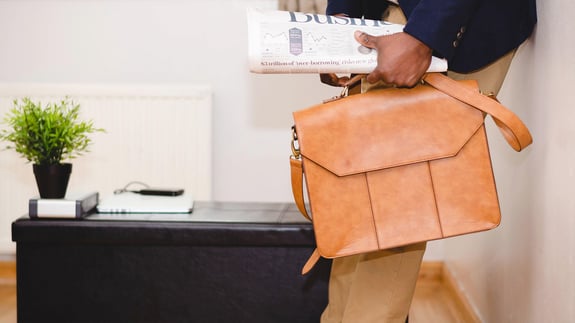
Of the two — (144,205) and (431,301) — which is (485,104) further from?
(431,301)

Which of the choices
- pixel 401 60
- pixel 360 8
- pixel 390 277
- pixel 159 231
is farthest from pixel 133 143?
pixel 401 60

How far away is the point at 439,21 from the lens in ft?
2.74

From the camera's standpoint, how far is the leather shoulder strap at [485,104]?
87cm

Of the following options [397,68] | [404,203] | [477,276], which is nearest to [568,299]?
[404,203]

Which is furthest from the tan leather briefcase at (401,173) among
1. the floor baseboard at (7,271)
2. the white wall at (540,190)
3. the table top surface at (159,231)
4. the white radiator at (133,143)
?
the floor baseboard at (7,271)

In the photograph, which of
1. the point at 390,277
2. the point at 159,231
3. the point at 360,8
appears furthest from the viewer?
the point at 159,231

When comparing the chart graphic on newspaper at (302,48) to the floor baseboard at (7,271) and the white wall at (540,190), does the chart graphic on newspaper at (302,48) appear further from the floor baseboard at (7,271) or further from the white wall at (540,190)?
the floor baseboard at (7,271)

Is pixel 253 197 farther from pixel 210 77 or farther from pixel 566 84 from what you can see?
pixel 566 84

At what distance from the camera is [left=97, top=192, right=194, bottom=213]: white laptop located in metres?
1.41

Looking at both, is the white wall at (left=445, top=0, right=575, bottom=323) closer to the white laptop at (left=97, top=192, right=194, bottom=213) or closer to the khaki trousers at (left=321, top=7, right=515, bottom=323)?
the khaki trousers at (left=321, top=7, right=515, bottom=323)

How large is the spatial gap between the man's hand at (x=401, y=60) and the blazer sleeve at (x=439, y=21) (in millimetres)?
13

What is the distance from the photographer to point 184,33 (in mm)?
2012

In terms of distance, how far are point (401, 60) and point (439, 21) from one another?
77 mm

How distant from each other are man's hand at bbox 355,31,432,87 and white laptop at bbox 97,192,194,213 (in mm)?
726
